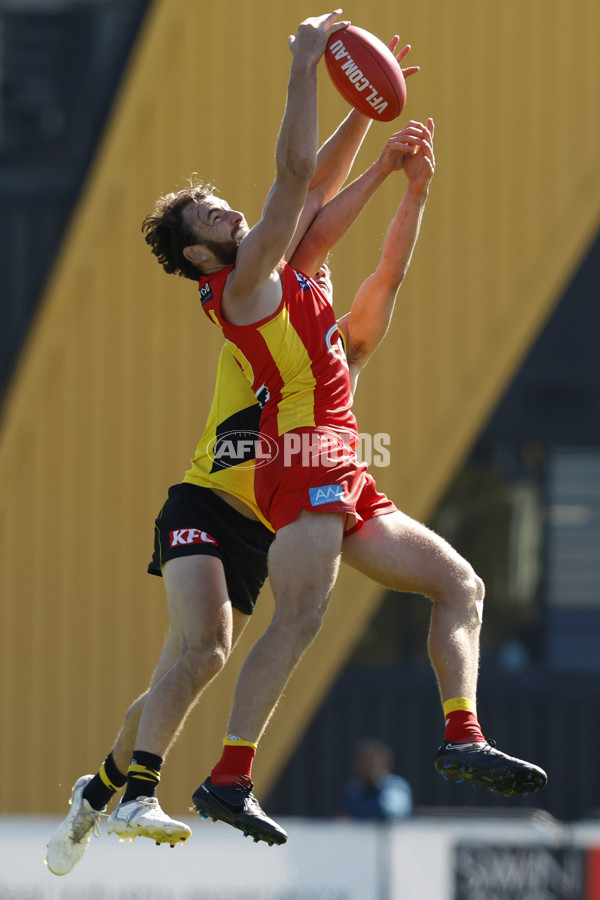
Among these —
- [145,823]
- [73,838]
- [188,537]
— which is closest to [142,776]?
[145,823]

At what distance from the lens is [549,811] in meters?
12.2

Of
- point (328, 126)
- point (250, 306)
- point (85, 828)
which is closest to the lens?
point (250, 306)

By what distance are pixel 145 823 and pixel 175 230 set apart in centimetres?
217

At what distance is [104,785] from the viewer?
595 centimetres

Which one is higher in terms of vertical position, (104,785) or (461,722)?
(461,722)

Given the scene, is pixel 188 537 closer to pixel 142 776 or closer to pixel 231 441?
pixel 231 441

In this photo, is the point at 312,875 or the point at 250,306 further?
the point at 312,875

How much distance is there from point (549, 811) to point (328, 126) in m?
5.90

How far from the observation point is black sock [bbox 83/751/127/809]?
233 inches

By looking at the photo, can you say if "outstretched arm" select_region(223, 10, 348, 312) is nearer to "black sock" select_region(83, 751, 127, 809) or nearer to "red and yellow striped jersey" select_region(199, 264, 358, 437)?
"red and yellow striped jersey" select_region(199, 264, 358, 437)

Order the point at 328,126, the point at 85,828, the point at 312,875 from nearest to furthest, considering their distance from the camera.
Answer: the point at 85,828
the point at 312,875
the point at 328,126

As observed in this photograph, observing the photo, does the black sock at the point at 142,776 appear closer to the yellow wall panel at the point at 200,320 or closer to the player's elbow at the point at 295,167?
the player's elbow at the point at 295,167

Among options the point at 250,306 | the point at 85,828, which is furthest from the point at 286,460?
the point at 85,828

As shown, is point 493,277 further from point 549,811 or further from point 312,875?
point 312,875
